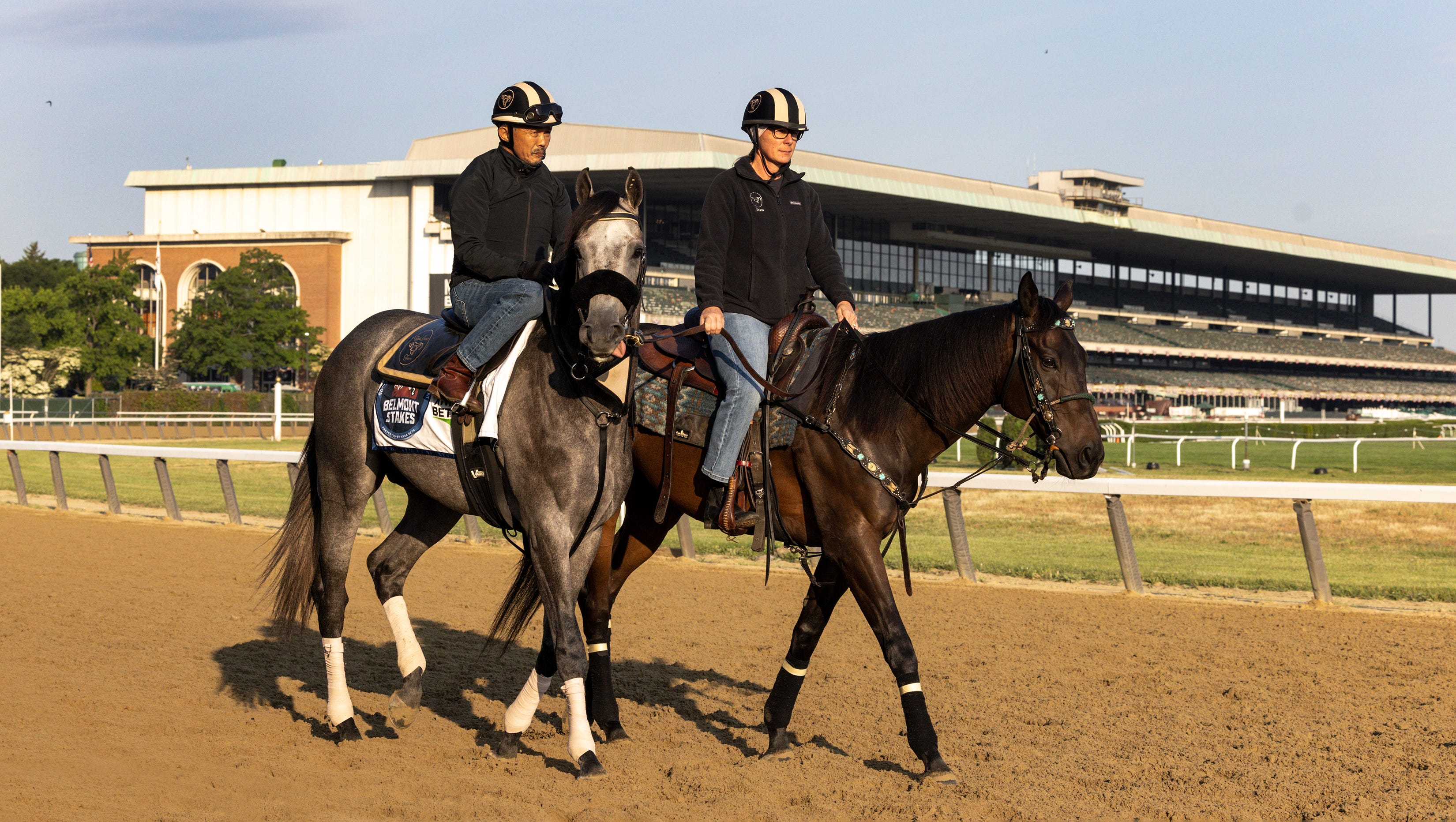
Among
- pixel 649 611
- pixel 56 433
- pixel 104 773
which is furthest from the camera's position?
pixel 56 433

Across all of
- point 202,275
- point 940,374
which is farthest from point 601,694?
point 202,275

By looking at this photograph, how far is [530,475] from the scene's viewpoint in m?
4.62

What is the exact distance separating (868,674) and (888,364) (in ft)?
7.17

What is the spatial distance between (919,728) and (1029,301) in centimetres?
157

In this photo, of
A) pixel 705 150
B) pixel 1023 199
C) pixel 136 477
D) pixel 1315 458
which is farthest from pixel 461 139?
pixel 1315 458

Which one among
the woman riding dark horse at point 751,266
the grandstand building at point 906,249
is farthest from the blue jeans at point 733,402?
the grandstand building at point 906,249

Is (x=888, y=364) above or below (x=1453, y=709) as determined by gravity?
above

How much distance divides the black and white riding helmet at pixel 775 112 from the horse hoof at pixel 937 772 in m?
2.42

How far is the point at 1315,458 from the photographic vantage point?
2627 cm

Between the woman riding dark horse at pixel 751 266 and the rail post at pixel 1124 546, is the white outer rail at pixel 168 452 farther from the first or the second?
the woman riding dark horse at pixel 751 266

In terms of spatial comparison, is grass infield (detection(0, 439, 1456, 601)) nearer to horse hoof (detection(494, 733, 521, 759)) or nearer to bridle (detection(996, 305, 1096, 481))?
bridle (detection(996, 305, 1096, 481))

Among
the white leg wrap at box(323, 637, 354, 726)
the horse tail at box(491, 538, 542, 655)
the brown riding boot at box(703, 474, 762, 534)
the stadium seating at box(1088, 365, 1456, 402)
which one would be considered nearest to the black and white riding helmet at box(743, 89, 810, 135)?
the brown riding boot at box(703, 474, 762, 534)

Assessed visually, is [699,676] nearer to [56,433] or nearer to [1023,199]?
[56,433]

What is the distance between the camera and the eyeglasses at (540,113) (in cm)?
493
